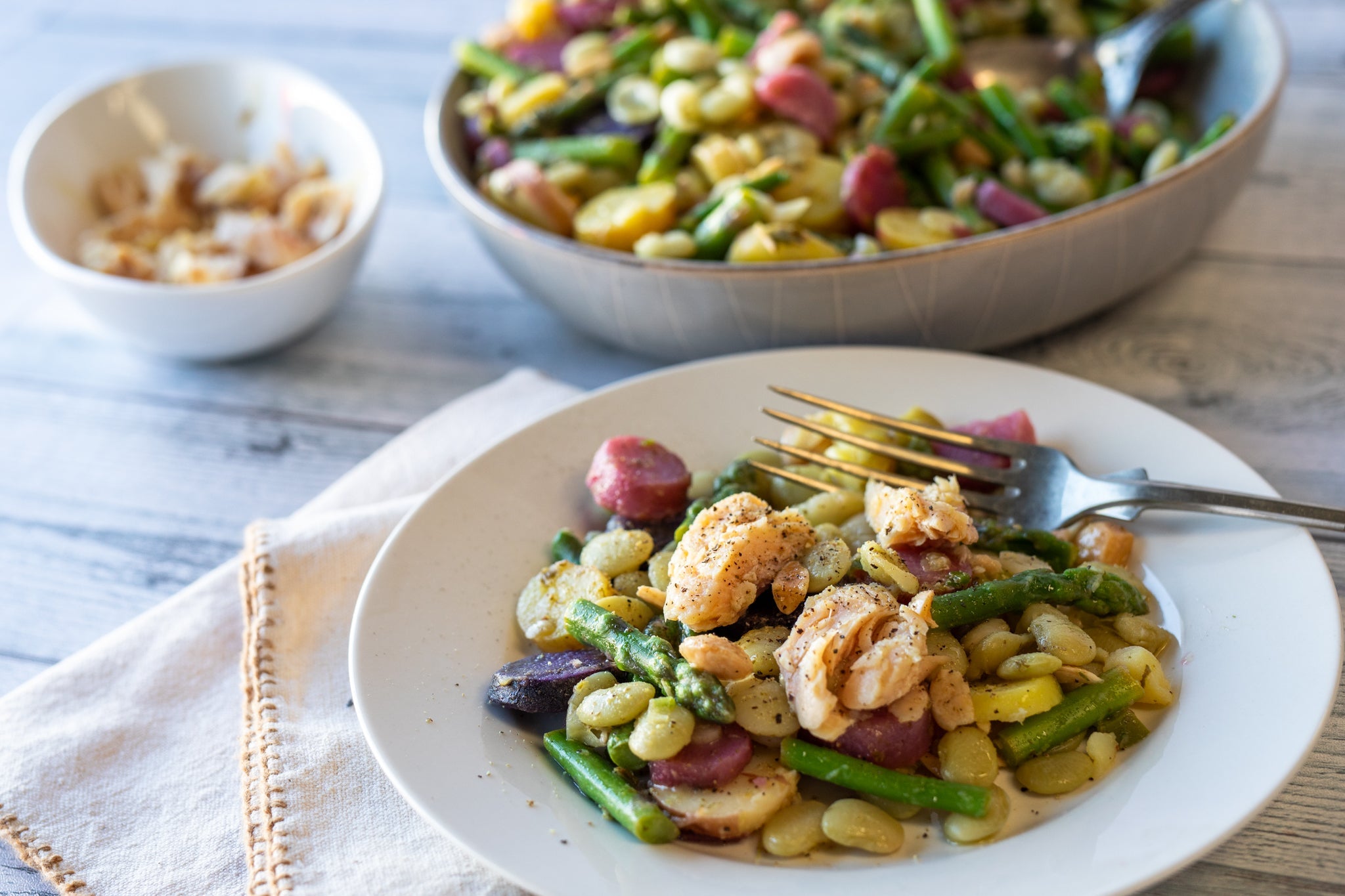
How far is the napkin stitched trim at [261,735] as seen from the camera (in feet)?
5.29

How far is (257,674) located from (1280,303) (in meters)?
2.50

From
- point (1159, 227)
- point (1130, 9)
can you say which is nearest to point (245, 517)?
point (1159, 227)

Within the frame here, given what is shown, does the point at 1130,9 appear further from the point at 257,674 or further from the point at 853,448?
the point at 257,674

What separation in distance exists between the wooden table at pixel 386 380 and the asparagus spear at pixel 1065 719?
0.35 m

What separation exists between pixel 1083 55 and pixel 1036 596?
7.11 ft

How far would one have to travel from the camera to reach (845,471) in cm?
204

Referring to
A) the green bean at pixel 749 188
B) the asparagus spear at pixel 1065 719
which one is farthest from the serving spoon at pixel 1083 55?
the asparagus spear at pixel 1065 719

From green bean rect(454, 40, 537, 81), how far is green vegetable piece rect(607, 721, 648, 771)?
83.1 inches

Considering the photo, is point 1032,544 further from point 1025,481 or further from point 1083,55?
point 1083,55

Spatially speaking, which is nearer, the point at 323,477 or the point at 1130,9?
the point at 323,477

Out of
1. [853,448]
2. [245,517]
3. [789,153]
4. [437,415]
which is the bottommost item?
[245,517]

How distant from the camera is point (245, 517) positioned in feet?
8.21

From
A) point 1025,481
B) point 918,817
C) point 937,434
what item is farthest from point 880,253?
point 918,817

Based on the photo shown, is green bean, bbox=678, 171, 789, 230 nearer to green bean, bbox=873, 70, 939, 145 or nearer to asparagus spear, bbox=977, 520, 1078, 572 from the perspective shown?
green bean, bbox=873, 70, 939, 145
